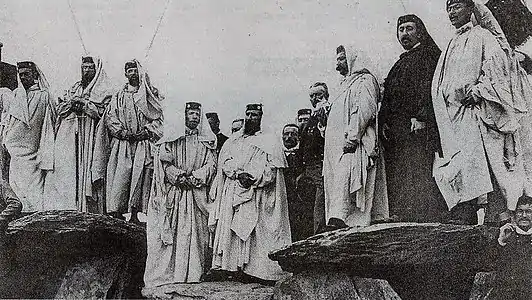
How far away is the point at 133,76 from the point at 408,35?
7.71ft

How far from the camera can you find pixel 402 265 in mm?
5543

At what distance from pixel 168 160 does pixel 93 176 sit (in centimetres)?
71

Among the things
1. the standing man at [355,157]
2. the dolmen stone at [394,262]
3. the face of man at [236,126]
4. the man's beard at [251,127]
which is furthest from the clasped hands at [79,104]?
the dolmen stone at [394,262]

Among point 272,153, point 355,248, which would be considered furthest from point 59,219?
point 355,248

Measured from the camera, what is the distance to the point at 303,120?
234 inches

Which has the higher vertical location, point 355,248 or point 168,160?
point 168,160

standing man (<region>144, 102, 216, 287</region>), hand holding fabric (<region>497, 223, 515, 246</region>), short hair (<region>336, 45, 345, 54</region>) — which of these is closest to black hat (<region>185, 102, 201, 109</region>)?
standing man (<region>144, 102, 216, 287</region>)

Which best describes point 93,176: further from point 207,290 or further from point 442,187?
point 442,187

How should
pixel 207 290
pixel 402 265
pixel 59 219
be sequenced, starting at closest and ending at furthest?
pixel 402 265 → pixel 207 290 → pixel 59 219

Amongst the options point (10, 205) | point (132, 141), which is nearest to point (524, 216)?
point (132, 141)

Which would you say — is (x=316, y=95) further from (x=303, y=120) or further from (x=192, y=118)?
(x=192, y=118)

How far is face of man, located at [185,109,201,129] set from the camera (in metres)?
6.18

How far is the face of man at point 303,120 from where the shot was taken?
5.93 meters

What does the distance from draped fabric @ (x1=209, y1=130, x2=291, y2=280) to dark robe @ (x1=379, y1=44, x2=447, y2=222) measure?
0.90m
